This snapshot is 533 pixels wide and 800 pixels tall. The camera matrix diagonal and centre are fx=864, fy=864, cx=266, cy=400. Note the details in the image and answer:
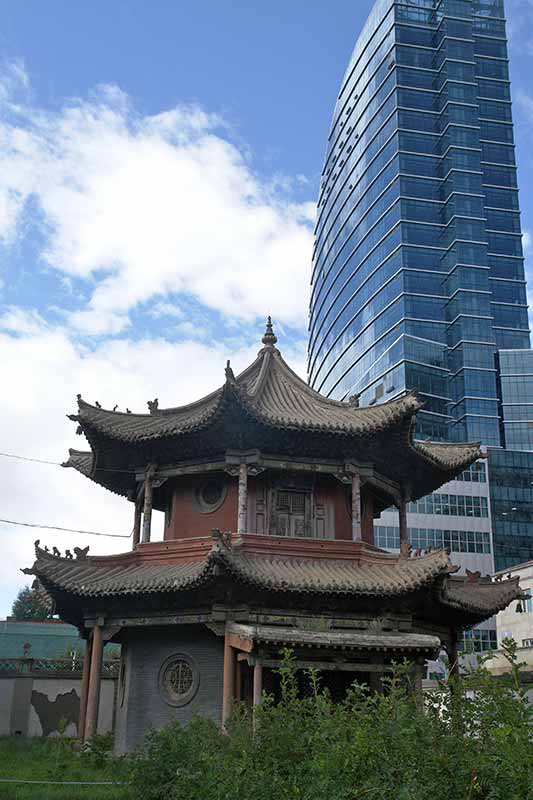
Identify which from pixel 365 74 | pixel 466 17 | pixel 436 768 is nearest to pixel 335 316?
pixel 365 74

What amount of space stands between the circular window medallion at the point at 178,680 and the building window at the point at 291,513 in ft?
12.1

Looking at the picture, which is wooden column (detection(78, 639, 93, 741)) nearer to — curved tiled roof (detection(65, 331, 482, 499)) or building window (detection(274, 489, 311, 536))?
curved tiled roof (detection(65, 331, 482, 499))

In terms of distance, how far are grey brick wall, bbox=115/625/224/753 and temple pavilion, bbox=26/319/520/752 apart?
0.11ft

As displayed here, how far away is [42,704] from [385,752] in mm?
22223

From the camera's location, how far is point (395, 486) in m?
22.8

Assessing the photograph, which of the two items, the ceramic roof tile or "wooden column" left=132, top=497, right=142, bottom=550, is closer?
Answer: the ceramic roof tile

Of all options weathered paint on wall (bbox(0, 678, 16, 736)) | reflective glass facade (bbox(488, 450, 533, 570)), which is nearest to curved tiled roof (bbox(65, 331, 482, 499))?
weathered paint on wall (bbox(0, 678, 16, 736))

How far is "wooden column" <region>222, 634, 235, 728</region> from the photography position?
57.1 feet

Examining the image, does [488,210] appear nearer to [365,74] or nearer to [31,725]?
[365,74]

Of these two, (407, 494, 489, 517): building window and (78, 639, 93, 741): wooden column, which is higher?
(407, 494, 489, 517): building window

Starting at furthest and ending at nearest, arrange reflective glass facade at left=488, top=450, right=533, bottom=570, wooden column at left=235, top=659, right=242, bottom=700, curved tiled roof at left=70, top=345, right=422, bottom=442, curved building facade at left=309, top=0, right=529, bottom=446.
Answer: curved building facade at left=309, top=0, right=529, bottom=446 < reflective glass facade at left=488, top=450, right=533, bottom=570 < curved tiled roof at left=70, top=345, right=422, bottom=442 < wooden column at left=235, top=659, right=242, bottom=700

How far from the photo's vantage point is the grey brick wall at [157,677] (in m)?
19.1

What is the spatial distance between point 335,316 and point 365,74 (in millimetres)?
35432

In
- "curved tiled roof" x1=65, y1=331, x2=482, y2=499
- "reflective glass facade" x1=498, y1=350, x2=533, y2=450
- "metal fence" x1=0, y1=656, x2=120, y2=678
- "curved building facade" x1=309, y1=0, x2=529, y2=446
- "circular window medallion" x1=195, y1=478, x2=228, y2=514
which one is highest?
"curved building facade" x1=309, y1=0, x2=529, y2=446
